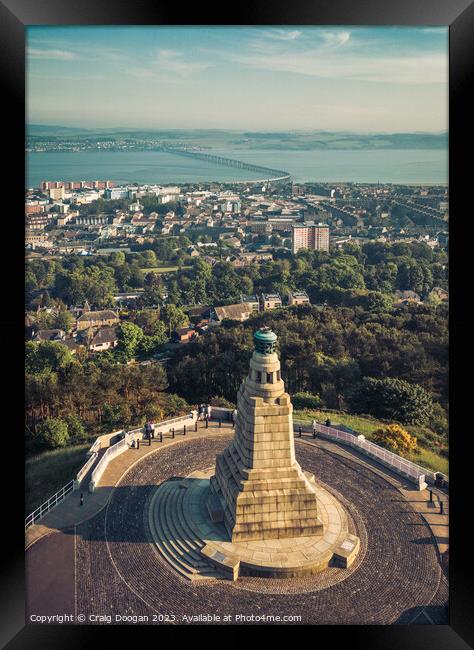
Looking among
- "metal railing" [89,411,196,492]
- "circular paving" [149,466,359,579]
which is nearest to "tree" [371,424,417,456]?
"circular paving" [149,466,359,579]

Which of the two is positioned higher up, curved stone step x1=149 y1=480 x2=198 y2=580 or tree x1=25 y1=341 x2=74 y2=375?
tree x1=25 y1=341 x2=74 y2=375

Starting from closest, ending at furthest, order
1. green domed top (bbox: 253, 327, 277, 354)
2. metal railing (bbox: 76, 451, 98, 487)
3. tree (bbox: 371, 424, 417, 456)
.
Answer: green domed top (bbox: 253, 327, 277, 354) < metal railing (bbox: 76, 451, 98, 487) < tree (bbox: 371, 424, 417, 456)

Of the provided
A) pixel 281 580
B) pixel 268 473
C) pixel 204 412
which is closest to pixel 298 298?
pixel 204 412

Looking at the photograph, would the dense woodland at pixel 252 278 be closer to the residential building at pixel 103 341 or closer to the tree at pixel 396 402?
the residential building at pixel 103 341

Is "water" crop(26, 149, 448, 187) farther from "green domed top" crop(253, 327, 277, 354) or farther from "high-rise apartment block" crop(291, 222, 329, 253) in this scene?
"green domed top" crop(253, 327, 277, 354)

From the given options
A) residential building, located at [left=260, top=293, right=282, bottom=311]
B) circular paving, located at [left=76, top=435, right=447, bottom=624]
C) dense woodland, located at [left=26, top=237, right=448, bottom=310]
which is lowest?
circular paving, located at [left=76, top=435, right=447, bottom=624]

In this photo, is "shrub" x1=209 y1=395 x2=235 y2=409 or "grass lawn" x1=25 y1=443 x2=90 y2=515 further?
"shrub" x1=209 y1=395 x2=235 y2=409
